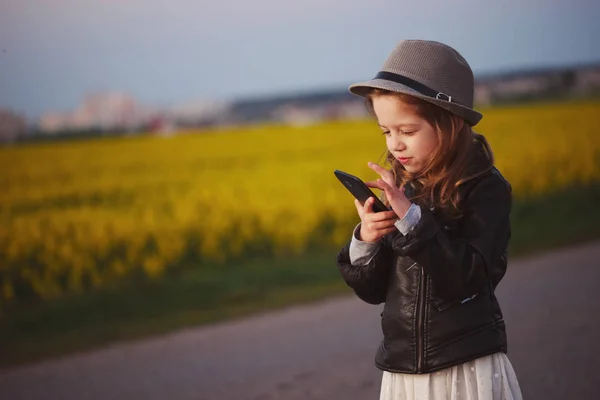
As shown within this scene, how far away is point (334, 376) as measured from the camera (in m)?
4.93

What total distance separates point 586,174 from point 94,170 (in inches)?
236

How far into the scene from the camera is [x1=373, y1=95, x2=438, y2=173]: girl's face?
2549mm

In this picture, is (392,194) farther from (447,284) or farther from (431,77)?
(431,77)

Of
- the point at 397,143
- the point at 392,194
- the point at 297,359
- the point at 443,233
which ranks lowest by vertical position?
the point at 297,359

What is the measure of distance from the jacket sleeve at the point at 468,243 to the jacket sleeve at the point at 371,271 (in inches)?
6.9

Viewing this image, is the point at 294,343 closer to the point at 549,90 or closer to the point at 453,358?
the point at 453,358

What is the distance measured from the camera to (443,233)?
242 cm

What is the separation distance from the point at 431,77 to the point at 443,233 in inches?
16.8

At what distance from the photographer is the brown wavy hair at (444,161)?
2.51 meters

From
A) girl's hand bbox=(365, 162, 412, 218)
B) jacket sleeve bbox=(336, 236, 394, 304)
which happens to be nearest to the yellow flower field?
jacket sleeve bbox=(336, 236, 394, 304)

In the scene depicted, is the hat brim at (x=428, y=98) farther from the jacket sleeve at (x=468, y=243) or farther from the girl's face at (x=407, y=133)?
the jacket sleeve at (x=468, y=243)

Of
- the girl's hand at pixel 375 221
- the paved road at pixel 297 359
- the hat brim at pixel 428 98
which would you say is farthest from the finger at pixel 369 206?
the paved road at pixel 297 359

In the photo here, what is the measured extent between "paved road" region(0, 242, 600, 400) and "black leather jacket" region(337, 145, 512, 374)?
205cm

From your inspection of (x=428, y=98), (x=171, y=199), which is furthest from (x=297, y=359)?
(x=171, y=199)
